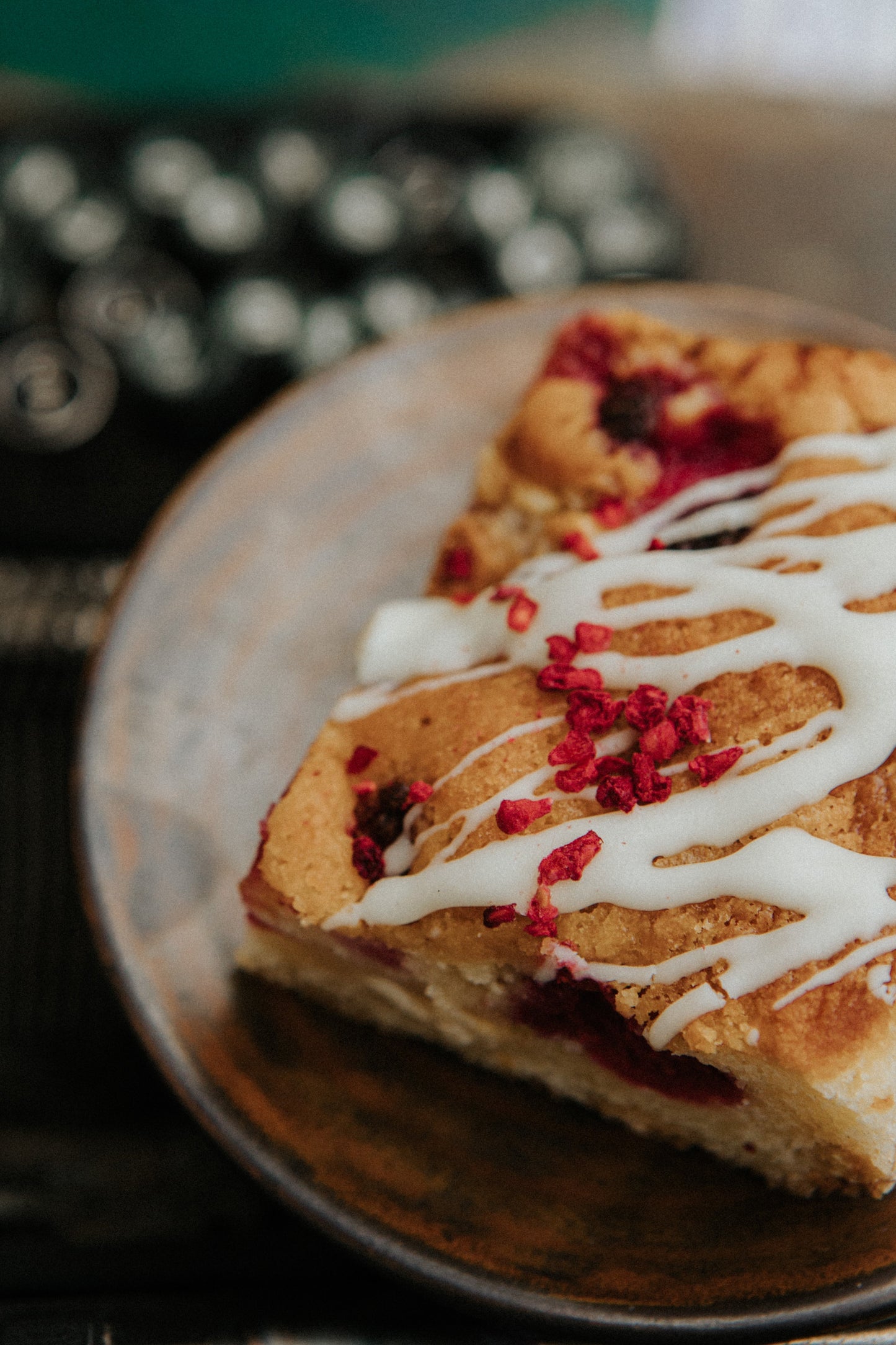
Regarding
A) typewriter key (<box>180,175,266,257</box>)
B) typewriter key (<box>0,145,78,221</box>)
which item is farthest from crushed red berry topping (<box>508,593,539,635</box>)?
typewriter key (<box>0,145,78,221</box>)

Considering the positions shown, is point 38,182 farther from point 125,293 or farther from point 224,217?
point 224,217

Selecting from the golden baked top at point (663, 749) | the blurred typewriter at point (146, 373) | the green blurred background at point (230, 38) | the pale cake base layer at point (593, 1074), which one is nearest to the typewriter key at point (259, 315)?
the blurred typewriter at point (146, 373)

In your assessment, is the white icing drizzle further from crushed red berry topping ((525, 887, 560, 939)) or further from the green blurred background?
the green blurred background

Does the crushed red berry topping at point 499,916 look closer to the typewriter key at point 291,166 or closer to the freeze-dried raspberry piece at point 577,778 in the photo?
the freeze-dried raspberry piece at point 577,778

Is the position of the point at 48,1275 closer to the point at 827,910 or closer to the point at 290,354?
the point at 827,910

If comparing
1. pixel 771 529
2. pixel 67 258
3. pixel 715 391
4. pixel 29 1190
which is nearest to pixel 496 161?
pixel 67 258

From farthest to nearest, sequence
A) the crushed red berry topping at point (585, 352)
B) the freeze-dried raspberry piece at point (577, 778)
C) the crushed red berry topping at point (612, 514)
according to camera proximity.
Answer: the crushed red berry topping at point (585, 352) < the crushed red berry topping at point (612, 514) < the freeze-dried raspberry piece at point (577, 778)

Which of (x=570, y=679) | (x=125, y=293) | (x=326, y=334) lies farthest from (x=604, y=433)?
(x=125, y=293)
